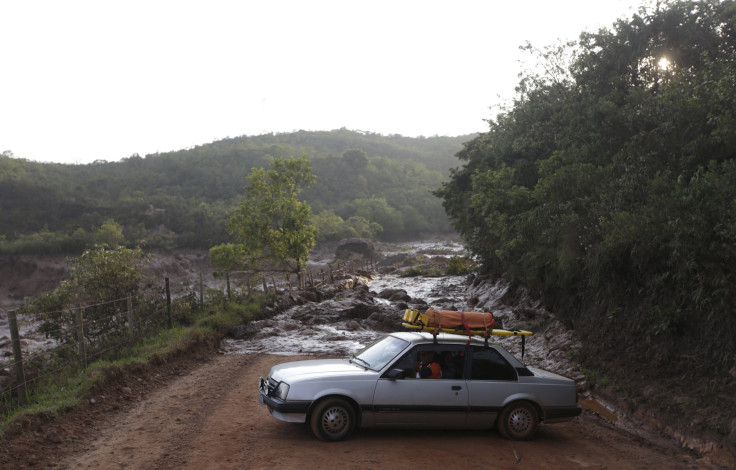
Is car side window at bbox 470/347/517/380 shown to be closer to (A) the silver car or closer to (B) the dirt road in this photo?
(A) the silver car

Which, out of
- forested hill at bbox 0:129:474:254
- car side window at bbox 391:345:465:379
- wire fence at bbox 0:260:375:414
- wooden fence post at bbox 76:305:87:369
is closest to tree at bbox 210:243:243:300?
forested hill at bbox 0:129:474:254

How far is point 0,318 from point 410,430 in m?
33.6

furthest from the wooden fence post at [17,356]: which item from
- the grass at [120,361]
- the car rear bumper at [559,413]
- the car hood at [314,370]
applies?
the car rear bumper at [559,413]

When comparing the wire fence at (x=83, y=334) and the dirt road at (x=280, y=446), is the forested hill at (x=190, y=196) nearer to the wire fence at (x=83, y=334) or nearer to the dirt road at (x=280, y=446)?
the wire fence at (x=83, y=334)

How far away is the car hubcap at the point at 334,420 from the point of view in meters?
7.62

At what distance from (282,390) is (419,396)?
1894mm

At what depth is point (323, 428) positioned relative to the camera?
759 centimetres

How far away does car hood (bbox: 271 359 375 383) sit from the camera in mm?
7789

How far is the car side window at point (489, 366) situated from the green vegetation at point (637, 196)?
328 cm

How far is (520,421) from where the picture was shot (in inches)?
326

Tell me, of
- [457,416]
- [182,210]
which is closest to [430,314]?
[457,416]

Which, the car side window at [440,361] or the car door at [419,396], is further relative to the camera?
the car side window at [440,361]

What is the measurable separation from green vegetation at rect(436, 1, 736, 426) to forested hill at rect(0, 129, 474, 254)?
1671 cm

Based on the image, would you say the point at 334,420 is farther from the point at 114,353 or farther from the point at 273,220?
the point at 273,220
